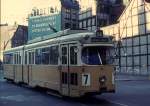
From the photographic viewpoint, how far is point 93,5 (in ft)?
221

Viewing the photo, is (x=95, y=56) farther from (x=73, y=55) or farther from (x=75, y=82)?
(x=75, y=82)

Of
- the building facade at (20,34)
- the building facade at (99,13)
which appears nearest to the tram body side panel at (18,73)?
the building facade at (99,13)

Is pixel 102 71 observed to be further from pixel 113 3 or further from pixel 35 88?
pixel 113 3

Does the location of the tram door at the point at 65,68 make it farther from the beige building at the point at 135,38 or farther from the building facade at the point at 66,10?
the building facade at the point at 66,10

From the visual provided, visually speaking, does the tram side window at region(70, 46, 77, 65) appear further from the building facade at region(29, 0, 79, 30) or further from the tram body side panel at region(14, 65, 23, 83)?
the building facade at region(29, 0, 79, 30)

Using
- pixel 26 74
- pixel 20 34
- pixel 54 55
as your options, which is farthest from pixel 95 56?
pixel 20 34

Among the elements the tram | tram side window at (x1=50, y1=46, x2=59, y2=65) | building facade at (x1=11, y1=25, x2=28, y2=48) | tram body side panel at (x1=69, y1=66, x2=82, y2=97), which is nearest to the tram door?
the tram

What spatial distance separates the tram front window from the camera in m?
15.8

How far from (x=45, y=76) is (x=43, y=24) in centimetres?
2732

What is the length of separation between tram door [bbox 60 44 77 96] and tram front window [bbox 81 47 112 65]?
714 mm

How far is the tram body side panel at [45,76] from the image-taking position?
59.0ft

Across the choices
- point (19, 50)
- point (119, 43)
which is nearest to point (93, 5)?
point (119, 43)

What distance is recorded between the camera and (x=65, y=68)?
16938 millimetres

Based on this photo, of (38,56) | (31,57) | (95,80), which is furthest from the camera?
(31,57)
